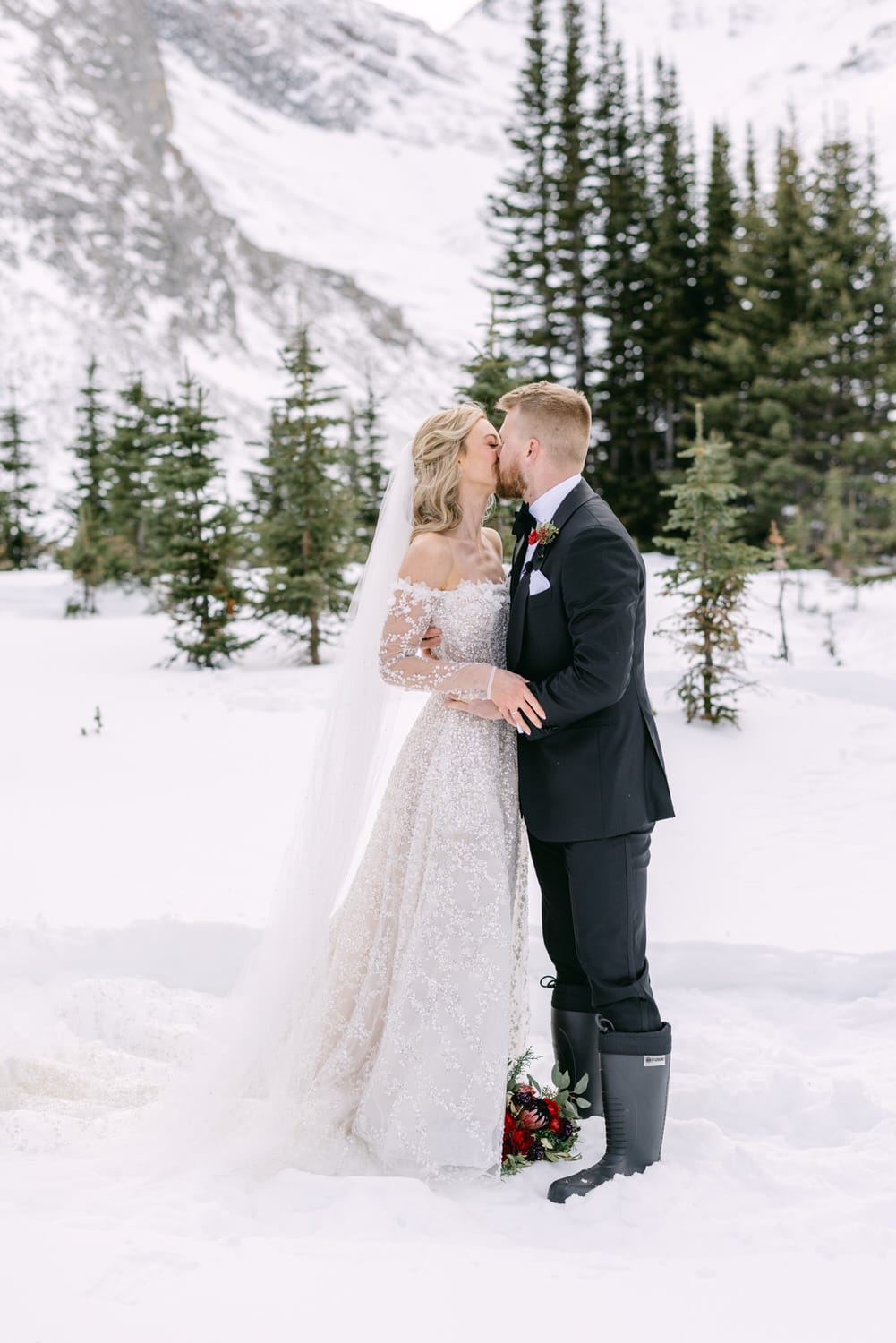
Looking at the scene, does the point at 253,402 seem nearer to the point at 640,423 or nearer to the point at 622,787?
the point at 640,423

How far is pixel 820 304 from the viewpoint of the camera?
23.3 metres

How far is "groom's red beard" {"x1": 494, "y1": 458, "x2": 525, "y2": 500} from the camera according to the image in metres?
3.59

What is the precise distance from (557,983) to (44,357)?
4954 cm

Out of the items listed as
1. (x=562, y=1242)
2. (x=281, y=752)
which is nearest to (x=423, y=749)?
(x=562, y=1242)

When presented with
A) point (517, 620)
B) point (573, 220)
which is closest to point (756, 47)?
point (573, 220)

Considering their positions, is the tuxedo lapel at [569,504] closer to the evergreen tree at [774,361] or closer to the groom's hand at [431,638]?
the groom's hand at [431,638]

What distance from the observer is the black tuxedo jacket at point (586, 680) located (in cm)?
325

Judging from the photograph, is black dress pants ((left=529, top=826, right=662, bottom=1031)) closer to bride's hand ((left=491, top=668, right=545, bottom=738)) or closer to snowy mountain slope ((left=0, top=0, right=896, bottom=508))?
bride's hand ((left=491, top=668, right=545, bottom=738))

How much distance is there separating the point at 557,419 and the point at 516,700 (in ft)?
3.09

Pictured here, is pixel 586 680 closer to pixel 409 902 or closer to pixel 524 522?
pixel 524 522

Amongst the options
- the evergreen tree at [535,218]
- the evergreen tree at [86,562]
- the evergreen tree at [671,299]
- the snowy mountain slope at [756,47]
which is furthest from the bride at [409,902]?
the snowy mountain slope at [756,47]

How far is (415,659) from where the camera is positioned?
3.52m

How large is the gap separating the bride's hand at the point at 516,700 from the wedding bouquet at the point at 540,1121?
1342mm

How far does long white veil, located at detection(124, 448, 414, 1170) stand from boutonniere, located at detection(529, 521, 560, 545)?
0.55m
